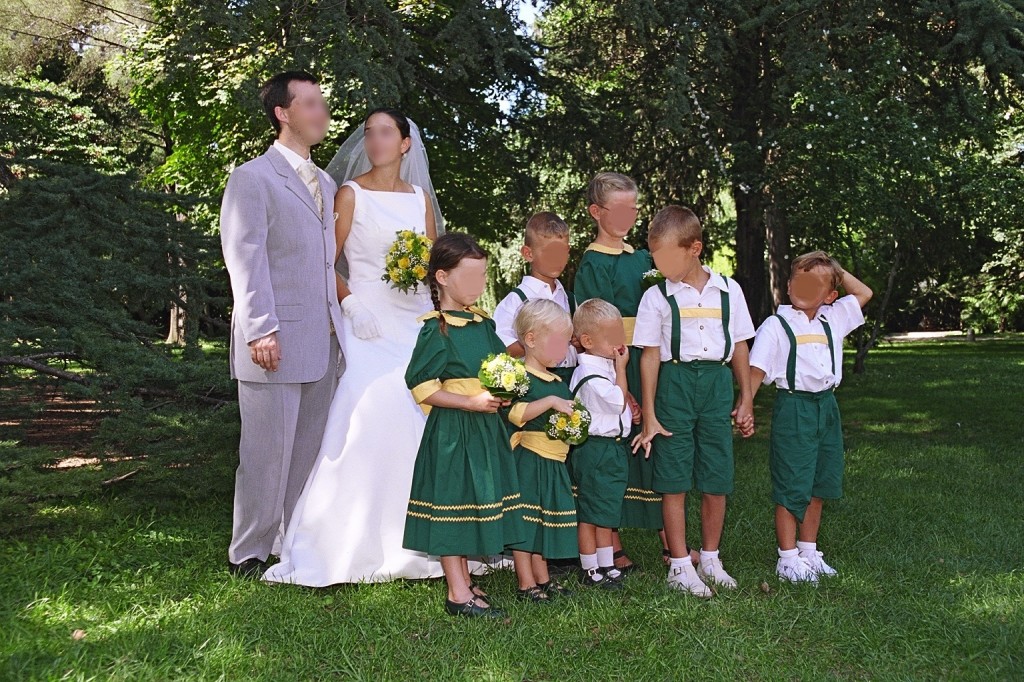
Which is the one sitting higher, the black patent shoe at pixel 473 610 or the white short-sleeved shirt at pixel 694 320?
the white short-sleeved shirt at pixel 694 320

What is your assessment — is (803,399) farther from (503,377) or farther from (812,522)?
(503,377)

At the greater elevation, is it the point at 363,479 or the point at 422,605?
the point at 363,479

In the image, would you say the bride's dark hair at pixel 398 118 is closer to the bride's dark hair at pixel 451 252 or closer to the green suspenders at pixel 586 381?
the bride's dark hair at pixel 451 252

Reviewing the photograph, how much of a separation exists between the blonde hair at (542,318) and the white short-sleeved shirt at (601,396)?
289 millimetres

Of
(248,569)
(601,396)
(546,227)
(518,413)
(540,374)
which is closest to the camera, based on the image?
(518,413)

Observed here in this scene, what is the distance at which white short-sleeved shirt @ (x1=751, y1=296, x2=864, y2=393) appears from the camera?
489 cm

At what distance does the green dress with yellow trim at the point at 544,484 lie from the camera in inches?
174

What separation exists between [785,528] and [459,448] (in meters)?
1.90

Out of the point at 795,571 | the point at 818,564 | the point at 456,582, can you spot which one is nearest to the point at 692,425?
the point at 795,571

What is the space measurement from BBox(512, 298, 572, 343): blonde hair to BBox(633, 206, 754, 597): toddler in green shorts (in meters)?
0.55

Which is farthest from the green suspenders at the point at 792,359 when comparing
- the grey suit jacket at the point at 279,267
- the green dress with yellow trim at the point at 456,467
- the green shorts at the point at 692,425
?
the grey suit jacket at the point at 279,267

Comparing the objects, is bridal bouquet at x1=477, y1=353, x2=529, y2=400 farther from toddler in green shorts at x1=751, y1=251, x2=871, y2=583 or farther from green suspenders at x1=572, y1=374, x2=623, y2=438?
toddler in green shorts at x1=751, y1=251, x2=871, y2=583

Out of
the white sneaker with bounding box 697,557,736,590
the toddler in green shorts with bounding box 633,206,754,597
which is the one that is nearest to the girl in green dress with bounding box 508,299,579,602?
the toddler in green shorts with bounding box 633,206,754,597

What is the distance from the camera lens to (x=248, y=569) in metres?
4.75
